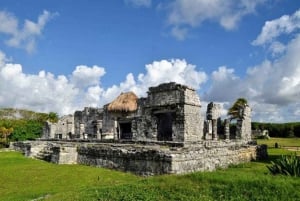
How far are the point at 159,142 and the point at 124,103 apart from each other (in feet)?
49.8

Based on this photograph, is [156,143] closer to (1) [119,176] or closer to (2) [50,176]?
(1) [119,176]

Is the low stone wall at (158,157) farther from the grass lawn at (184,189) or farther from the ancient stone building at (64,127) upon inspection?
the ancient stone building at (64,127)

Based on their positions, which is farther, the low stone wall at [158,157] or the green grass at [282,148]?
the green grass at [282,148]

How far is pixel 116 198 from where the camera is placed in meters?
7.43

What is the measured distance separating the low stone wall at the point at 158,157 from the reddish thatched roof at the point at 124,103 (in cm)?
1439

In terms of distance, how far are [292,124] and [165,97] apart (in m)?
33.3

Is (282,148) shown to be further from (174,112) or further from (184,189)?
(184,189)

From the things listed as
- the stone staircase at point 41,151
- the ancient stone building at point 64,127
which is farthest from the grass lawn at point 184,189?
the ancient stone building at point 64,127

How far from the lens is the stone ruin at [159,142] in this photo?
12.1m

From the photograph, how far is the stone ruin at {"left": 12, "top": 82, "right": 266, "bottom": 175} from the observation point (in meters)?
12.1

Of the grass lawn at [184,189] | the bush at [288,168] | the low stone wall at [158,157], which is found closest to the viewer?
the grass lawn at [184,189]

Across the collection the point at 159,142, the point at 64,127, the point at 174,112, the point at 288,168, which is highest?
the point at 174,112

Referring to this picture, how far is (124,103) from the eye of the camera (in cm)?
3081

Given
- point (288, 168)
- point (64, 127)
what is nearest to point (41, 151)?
point (288, 168)
